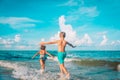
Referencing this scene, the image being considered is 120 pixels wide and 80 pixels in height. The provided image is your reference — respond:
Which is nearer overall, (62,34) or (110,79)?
(62,34)

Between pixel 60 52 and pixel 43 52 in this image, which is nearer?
pixel 60 52

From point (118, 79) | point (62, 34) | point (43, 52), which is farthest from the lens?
point (43, 52)

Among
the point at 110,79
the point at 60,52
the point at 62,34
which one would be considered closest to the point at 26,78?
the point at 60,52

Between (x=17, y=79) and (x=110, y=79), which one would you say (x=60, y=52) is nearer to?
(x=17, y=79)

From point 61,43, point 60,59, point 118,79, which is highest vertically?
point 61,43

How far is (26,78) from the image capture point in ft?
37.8

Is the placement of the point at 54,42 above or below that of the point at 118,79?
above

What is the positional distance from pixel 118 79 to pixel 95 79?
1.33 metres

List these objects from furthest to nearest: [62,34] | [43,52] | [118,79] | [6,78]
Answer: [43,52], [118,79], [6,78], [62,34]

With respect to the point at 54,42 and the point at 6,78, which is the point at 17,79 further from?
the point at 54,42

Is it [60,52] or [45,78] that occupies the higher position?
[60,52]

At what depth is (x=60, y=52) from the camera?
10766 mm

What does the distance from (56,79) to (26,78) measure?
1.62 metres

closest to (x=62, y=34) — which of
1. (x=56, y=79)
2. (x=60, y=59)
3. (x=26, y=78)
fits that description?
(x=60, y=59)
